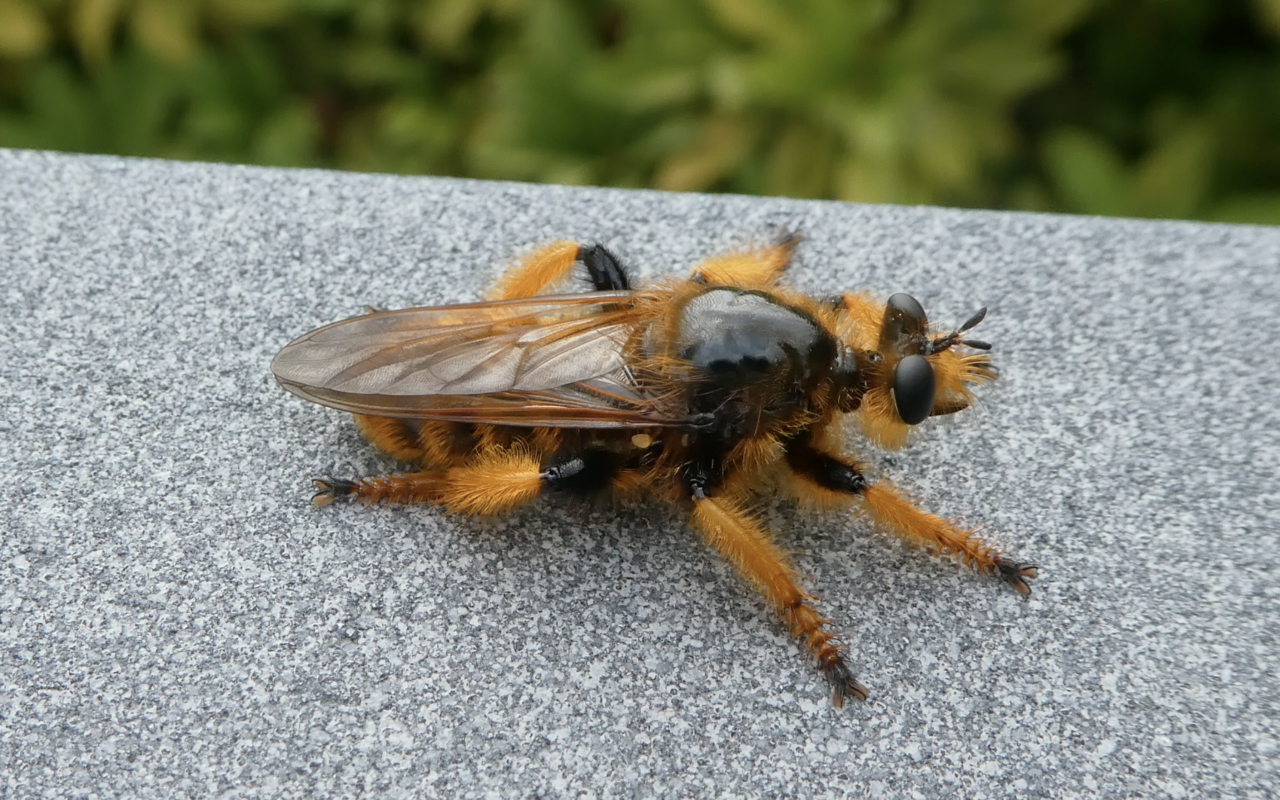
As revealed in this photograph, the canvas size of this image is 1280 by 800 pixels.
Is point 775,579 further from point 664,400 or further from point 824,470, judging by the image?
point 664,400

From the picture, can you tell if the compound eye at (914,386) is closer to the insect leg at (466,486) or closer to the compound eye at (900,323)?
the compound eye at (900,323)

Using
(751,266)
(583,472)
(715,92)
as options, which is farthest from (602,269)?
(715,92)

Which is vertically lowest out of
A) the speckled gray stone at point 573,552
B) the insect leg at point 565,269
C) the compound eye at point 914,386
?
the speckled gray stone at point 573,552

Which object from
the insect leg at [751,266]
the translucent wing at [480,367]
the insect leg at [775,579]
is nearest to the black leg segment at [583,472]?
the translucent wing at [480,367]

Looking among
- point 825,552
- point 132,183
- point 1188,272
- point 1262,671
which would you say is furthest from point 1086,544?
point 132,183

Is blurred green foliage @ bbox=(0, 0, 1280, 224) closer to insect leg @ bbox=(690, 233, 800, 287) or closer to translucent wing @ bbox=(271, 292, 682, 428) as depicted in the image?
insect leg @ bbox=(690, 233, 800, 287)

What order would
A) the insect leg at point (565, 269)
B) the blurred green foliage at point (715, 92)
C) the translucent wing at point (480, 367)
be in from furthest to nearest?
the blurred green foliage at point (715, 92) < the insect leg at point (565, 269) < the translucent wing at point (480, 367)
